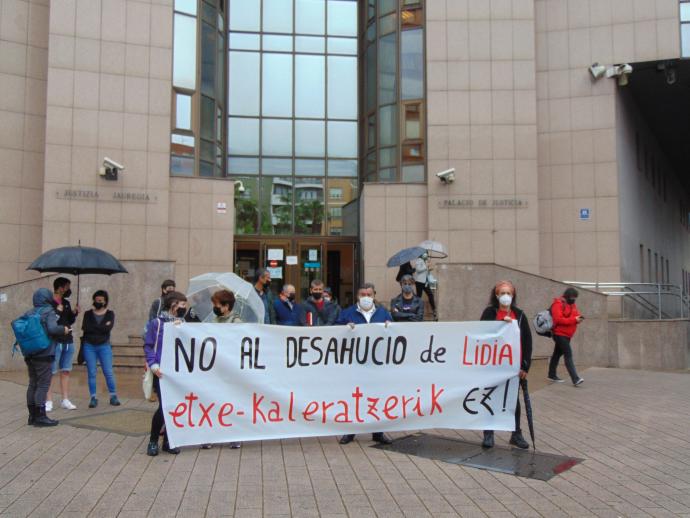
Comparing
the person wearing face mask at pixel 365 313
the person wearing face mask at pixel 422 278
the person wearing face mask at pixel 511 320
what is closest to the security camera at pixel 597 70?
the person wearing face mask at pixel 422 278

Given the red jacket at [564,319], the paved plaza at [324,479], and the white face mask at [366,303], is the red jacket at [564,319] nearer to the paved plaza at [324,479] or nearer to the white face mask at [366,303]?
the paved plaza at [324,479]

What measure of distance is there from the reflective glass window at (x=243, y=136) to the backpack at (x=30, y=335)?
1342 centimetres

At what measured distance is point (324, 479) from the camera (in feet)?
19.0

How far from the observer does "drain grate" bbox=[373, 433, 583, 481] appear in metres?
6.15

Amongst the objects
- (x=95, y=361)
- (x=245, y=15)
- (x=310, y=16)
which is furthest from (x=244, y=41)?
(x=95, y=361)

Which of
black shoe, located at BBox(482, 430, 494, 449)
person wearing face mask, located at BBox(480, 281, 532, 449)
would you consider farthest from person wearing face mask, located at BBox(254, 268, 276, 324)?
black shoe, located at BBox(482, 430, 494, 449)

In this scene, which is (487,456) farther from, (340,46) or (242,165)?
(340,46)

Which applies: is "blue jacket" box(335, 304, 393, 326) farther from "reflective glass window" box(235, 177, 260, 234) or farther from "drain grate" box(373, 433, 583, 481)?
"reflective glass window" box(235, 177, 260, 234)

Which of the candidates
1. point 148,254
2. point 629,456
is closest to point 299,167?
point 148,254

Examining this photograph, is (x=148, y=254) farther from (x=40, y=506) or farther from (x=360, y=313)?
(x=40, y=506)

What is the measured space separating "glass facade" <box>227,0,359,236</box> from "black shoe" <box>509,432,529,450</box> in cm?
1367

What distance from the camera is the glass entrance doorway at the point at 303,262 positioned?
19516 mm

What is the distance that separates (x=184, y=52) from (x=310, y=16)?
5.00m

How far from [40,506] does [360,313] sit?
386 centimetres
